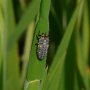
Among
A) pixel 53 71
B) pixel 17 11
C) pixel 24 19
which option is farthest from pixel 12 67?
pixel 17 11

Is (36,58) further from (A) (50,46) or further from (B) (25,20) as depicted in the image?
(B) (25,20)

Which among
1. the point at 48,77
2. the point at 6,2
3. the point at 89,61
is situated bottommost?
the point at 89,61

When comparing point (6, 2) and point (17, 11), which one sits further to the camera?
point (17, 11)

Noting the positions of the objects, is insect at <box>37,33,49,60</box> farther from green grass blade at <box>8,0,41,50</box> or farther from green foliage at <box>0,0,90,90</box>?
green grass blade at <box>8,0,41,50</box>

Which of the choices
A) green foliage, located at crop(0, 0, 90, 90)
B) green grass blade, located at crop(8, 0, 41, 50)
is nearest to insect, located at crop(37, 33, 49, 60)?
green foliage, located at crop(0, 0, 90, 90)

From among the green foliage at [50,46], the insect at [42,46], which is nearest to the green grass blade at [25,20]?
the green foliage at [50,46]

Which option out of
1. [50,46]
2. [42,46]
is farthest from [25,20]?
[42,46]

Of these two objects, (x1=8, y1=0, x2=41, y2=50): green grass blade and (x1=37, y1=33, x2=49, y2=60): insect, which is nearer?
(x1=37, y1=33, x2=49, y2=60): insect

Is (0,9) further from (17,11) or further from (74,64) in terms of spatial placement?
(17,11)
